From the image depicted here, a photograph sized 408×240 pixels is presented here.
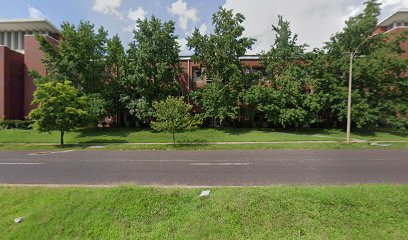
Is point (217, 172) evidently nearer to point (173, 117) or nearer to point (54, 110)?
point (173, 117)

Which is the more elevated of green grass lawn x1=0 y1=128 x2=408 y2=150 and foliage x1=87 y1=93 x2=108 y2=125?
foliage x1=87 y1=93 x2=108 y2=125

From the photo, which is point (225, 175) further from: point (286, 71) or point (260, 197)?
point (286, 71)

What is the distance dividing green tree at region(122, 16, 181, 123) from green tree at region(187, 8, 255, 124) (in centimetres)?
295

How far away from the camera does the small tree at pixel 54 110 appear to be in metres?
18.3

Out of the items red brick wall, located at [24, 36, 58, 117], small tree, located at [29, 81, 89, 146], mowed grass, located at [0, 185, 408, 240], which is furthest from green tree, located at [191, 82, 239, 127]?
red brick wall, located at [24, 36, 58, 117]

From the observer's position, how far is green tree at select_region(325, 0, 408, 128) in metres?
22.8

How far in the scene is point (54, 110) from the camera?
18.5m

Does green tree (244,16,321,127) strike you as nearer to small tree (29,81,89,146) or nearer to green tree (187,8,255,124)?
green tree (187,8,255,124)

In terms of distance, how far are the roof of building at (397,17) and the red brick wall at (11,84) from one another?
6502cm

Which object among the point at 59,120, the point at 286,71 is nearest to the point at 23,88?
the point at 59,120

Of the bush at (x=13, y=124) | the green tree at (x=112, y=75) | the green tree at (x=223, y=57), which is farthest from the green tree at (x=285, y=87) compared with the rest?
the bush at (x=13, y=124)

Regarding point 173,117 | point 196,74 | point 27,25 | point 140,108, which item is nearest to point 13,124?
point 140,108

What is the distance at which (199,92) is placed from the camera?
87.6 ft

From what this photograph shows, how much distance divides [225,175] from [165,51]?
73.0 ft
